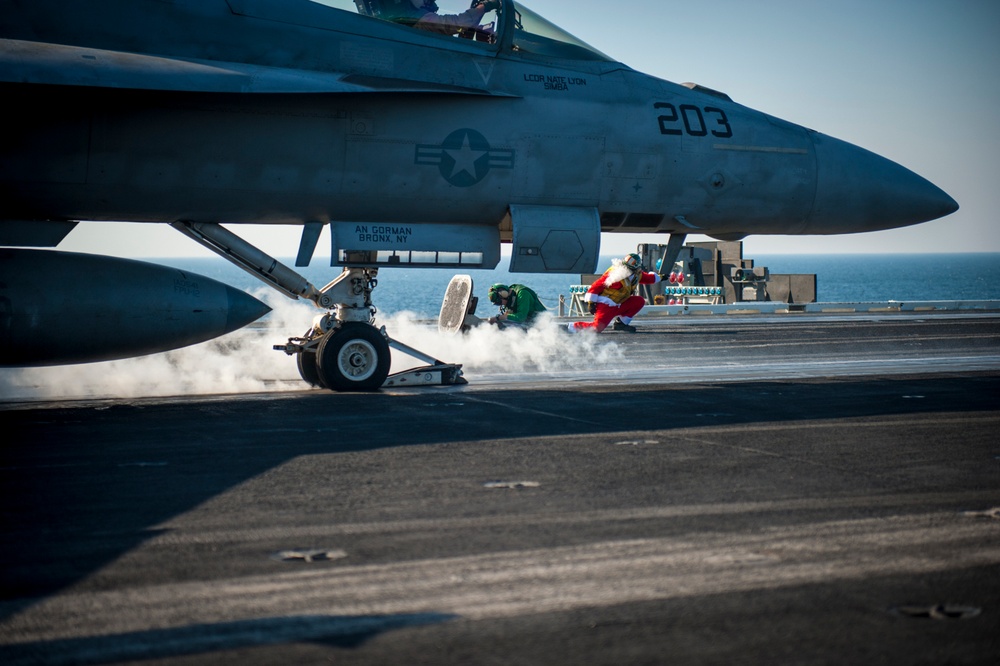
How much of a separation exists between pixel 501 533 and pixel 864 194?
→ 10.7 meters

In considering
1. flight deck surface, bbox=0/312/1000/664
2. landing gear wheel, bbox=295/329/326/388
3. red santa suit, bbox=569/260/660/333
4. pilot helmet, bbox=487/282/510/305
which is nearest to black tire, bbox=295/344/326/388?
landing gear wheel, bbox=295/329/326/388

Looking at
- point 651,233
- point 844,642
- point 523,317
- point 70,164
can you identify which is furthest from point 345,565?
point 523,317

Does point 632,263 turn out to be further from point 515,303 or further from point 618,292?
point 515,303

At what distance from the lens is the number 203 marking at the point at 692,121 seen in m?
14.4

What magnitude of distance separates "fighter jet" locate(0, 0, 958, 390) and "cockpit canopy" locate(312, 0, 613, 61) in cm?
3

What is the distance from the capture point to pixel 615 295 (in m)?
22.3

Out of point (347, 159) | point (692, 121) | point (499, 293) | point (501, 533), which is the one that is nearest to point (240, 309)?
point (347, 159)

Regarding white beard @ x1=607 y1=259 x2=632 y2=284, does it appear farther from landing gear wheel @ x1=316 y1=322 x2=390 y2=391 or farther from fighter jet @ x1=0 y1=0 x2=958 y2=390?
landing gear wheel @ x1=316 y1=322 x2=390 y2=391

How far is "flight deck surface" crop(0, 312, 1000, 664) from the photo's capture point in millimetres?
4414

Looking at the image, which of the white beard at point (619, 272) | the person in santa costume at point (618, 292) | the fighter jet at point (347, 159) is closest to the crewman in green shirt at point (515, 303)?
the person in santa costume at point (618, 292)

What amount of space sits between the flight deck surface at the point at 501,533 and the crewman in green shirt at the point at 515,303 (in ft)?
40.1

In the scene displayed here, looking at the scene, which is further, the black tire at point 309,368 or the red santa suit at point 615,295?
the red santa suit at point 615,295

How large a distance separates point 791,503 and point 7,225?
9.69 m

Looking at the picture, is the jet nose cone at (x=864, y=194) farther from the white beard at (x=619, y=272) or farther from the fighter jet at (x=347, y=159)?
the white beard at (x=619, y=272)
